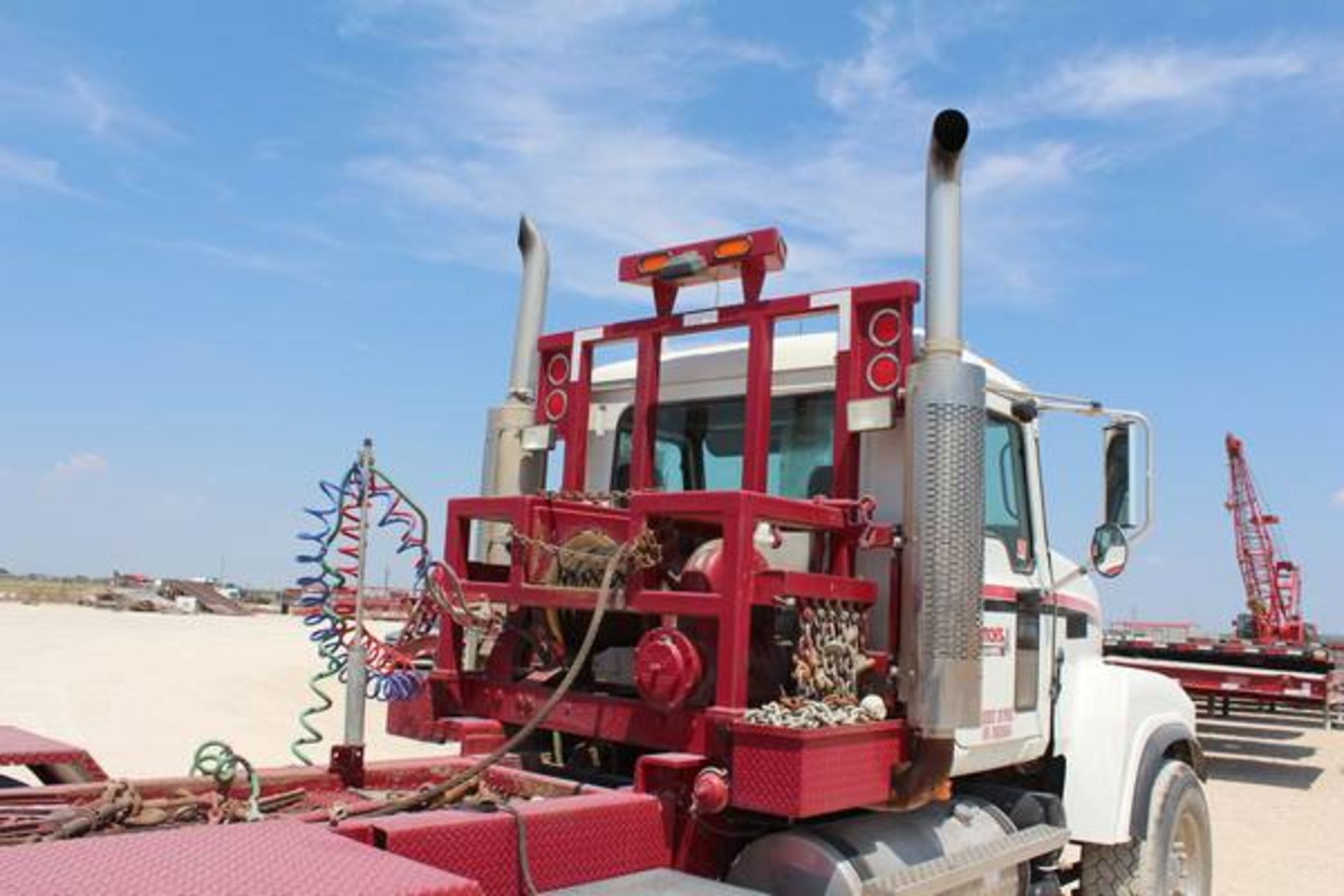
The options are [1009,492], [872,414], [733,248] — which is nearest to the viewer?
[872,414]

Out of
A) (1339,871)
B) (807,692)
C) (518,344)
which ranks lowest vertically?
(1339,871)

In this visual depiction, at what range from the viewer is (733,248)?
4.79m

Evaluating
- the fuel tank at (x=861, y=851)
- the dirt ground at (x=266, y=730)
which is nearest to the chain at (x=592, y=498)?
the fuel tank at (x=861, y=851)

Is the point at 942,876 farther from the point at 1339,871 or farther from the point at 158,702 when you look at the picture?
the point at 158,702

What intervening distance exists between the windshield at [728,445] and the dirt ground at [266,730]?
587 centimetres

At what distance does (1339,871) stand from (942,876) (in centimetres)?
743

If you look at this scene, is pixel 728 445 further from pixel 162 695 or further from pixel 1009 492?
pixel 162 695

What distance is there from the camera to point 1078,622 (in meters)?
5.81

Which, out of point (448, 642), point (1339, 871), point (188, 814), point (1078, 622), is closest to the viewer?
point (188, 814)

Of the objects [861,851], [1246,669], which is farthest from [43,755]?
[1246,669]

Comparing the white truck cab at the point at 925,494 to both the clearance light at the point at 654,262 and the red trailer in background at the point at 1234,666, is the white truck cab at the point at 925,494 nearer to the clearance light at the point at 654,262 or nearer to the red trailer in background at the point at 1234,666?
the clearance light at the point at 654,262

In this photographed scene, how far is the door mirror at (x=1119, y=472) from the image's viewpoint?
532cm

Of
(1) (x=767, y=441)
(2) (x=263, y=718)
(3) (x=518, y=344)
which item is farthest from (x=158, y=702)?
(1) (x=767, y=441)

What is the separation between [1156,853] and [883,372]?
2.79 m
